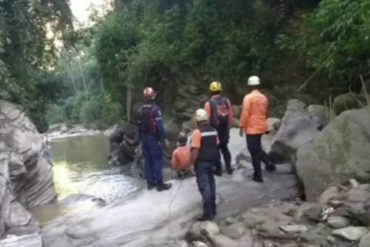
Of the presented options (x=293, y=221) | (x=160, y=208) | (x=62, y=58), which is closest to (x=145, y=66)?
(x=62, y=58)

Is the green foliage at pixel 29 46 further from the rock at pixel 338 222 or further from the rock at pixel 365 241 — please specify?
the rock at pixel 365 241

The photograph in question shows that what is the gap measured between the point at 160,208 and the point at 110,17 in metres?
19.0

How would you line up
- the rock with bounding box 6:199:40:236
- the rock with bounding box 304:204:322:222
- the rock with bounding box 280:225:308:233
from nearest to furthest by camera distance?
the rock with bounding box 280:225:308:233
the rock with bounding box 304:204:322:222
the rock with bounding box 6:199:40:236

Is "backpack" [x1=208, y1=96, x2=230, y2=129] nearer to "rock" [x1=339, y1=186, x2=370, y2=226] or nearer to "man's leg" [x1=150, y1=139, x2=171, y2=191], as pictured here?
"man's leg" [x1=150, y1=139, x2=171, y2=191]

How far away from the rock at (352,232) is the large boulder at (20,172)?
21.6 feet

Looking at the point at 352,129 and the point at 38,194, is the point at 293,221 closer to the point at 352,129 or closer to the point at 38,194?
the point at 352,129

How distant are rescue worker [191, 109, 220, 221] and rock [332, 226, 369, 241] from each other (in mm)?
1987

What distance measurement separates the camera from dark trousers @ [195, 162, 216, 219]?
7.70 meters

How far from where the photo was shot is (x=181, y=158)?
32.3ft

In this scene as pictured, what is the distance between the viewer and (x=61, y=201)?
15.2 m

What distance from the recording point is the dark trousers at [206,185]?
25.3ft

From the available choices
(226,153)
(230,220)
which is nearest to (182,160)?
(226,153)

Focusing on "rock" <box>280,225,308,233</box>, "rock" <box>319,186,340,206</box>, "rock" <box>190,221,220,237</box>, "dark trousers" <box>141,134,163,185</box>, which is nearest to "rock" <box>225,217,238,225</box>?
"rock" <box>190,221,220,237</box>

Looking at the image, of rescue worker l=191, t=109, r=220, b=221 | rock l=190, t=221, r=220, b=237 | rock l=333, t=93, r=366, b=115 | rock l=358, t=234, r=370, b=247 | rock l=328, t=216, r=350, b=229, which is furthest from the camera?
rock l=333, t=93, r=366, b=115
